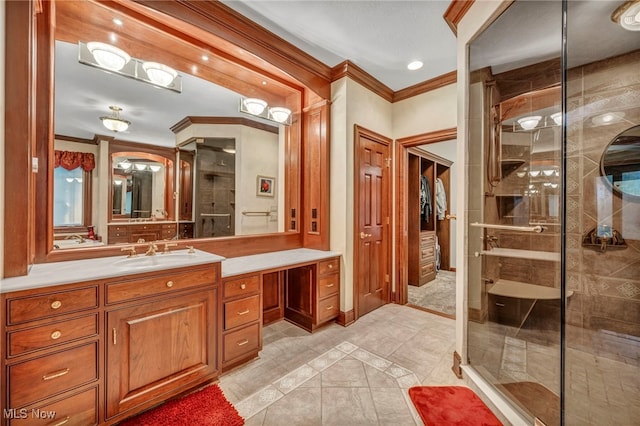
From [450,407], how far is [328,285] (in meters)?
1.39

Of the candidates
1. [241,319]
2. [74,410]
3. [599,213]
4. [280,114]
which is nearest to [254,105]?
[280,114]

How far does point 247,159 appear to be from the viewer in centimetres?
265

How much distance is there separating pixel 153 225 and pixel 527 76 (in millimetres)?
3149

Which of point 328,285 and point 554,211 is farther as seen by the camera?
point 328,285

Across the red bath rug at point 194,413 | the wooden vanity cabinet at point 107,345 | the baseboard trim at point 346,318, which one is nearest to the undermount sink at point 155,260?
the wooden vanity cabinet at point 107,345

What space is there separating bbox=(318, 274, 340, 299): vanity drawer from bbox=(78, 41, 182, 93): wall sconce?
2.22 metres

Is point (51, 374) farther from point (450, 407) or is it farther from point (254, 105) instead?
point (254, 105)

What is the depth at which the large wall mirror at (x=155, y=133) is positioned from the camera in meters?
1.75

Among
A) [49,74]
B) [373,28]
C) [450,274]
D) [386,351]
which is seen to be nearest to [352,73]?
[373,28]

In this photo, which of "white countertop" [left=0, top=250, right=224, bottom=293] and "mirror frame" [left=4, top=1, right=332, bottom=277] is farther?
"mirror frame" [left=4, top=1, right=332, bottom=277]

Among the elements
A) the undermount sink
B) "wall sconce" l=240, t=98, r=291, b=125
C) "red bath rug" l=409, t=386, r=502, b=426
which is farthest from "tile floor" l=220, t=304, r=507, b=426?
"wall sconce" l=240, t=98, r=291, b=125

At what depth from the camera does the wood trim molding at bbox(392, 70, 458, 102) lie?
2872 millimetres

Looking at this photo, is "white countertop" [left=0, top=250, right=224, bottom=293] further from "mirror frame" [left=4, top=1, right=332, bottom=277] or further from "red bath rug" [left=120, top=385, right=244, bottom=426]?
"red bath rug" [left=120, top=385, right=244, bottom=426]

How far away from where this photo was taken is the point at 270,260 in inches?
93.9
